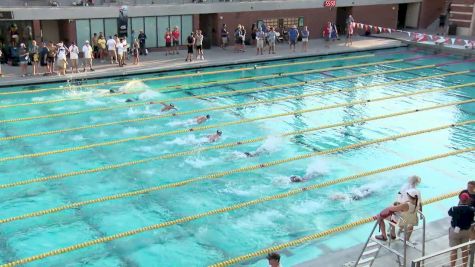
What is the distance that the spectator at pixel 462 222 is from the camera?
7465 millimetres

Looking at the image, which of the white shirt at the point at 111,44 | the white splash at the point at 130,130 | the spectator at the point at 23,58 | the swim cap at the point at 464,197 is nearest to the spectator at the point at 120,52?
the white shirt at the point at 111,44

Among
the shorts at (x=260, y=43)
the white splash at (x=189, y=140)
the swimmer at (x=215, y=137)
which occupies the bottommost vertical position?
the white splash at (x=189, y=140)

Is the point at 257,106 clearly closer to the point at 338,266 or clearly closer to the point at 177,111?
the point at 177,111

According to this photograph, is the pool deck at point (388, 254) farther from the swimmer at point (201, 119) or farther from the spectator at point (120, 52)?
the spectator at point (120, 52)

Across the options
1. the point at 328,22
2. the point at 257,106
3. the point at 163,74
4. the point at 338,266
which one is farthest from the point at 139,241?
the point at 328,22

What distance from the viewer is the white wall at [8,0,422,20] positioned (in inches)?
886

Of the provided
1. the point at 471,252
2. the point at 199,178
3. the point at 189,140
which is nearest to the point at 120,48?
the point at 189,140

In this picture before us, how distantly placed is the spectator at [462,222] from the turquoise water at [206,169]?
2.49 meters

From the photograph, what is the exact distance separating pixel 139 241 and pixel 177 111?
811cm

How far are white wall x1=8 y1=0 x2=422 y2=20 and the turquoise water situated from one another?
4.10 m

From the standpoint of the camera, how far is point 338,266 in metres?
8.12

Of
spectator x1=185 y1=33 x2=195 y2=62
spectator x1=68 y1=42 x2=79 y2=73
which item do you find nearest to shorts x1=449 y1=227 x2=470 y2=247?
spectator x1=68 y1=42 x2=79 y2=73

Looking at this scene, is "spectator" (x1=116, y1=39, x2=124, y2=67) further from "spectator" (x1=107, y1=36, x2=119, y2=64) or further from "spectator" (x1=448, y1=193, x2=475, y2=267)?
"spectator" (x1=448, y1=193, x2=475, y2=267)

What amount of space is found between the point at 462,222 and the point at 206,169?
6.74 meters
